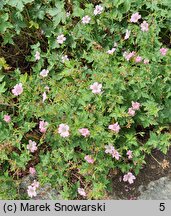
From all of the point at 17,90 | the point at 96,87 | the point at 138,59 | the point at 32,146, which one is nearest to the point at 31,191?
the point at 32,146

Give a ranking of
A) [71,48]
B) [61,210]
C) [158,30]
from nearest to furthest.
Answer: [61,210] < [158,30] < [71,48]

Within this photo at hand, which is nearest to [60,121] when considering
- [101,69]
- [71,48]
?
[101,69]

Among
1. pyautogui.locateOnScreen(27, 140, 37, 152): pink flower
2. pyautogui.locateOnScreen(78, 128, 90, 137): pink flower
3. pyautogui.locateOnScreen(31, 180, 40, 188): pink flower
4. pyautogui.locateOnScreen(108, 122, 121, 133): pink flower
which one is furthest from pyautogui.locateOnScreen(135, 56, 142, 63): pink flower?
pyautogui.locateOnScreen(31, 180, 40, 188): pink flower

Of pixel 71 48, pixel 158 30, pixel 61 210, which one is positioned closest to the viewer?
pixel 61 210

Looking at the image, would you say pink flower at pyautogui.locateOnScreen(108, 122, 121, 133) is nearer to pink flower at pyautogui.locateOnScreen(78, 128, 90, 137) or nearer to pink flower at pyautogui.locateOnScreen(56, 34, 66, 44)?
pink flower at pyautogui.locateOnScreen(78, 128, 90, 137)

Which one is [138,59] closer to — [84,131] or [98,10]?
[98,10]

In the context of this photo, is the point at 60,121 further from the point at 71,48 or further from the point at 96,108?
the point at 71,48

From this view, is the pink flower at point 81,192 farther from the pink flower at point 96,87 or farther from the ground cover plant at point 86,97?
the pink flower at point 96,87

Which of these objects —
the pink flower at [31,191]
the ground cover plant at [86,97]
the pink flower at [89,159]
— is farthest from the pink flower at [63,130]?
the pink flower at [31,191]
